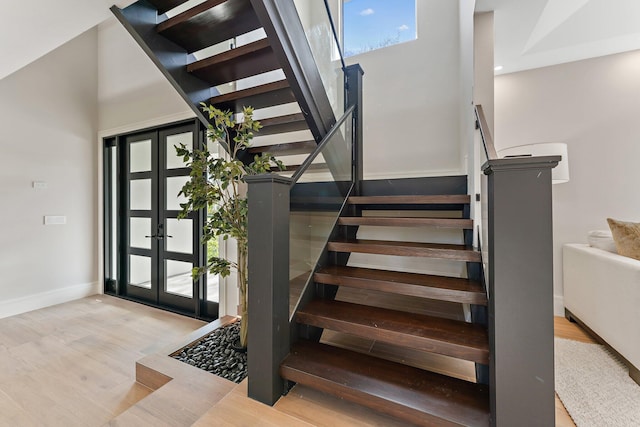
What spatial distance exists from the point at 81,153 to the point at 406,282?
15.5 feet

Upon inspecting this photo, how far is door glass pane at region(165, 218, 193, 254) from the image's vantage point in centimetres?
344

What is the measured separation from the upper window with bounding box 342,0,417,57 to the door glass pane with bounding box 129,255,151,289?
155 inches

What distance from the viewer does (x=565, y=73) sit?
2.82 m

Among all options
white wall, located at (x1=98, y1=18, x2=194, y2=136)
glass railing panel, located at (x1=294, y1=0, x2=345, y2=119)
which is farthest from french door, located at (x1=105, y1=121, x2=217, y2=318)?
glass railing panel, located at (x1=294, y1=0, x2=345, y2=119)

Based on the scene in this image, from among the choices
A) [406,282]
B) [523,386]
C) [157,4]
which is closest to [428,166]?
[406,282]

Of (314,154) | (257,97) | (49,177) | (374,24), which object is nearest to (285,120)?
(257,97)

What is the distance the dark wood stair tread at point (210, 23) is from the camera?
6.09ft

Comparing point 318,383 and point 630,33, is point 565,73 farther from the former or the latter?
point 318,383

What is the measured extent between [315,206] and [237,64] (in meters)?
1.31

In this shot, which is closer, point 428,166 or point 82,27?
point 82,27

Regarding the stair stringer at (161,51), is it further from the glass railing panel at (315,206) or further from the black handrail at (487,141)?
the black handrail at (487,141)

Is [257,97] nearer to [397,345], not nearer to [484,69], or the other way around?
[484,69]

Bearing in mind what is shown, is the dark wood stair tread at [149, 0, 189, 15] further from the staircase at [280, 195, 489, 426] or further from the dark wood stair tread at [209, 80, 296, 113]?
the staircase at [280, 195, 489, 426]

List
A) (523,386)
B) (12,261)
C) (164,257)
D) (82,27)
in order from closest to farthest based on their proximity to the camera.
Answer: (523,386), (82,27), (12,261), (164,257)
